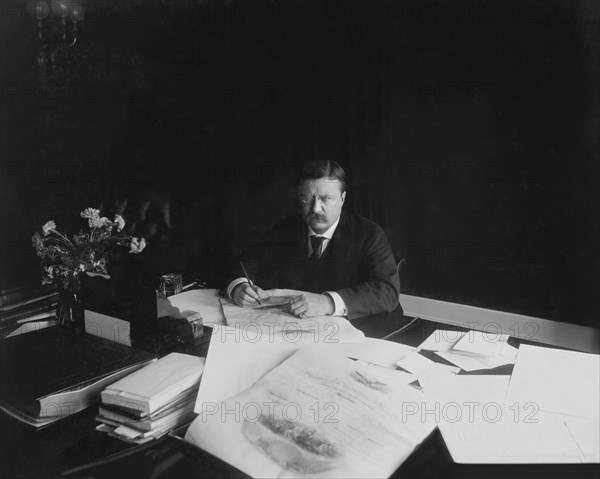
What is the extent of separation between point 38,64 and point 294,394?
1.30 metres

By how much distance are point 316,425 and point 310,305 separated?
2.14 feet

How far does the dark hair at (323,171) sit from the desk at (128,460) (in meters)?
1.16

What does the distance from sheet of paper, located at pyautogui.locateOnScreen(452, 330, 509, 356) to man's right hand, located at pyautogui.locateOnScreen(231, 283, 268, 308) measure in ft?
1.96

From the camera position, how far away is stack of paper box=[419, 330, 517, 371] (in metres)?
0.94

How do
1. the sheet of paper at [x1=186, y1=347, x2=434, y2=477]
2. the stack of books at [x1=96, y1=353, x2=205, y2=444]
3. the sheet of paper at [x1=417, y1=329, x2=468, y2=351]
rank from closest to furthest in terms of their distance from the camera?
1. the sheet of paper at [x1=186, y1=347, x2=434, y2=477]
2. the stack of books at [x1=96, y1=353, x2=205, y2=444]
3. the sheet of paper at [x1=417, y1=329, x2=468, y2=351]

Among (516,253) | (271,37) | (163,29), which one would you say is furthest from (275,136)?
(516,253)

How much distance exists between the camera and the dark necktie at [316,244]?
1.74 metres

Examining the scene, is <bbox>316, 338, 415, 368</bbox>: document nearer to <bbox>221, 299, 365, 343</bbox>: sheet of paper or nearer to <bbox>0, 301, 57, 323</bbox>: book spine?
<bbox>221, 299, 365, 343</bbox>: sheet of paper

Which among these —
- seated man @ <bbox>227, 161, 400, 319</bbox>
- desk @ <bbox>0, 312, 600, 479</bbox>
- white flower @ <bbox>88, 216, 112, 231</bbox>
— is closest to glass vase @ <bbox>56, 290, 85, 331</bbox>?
white flower @ <bbox>88, 216, 112, 231</bbox>

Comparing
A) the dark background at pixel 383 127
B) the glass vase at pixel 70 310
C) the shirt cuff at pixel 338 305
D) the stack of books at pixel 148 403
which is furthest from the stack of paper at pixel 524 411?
the dark background at pixel 383 127

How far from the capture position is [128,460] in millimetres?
646

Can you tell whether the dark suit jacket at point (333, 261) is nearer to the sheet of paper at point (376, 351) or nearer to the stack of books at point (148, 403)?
the sheet of paper at point (376, 351)

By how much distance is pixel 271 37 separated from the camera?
73.7 inches

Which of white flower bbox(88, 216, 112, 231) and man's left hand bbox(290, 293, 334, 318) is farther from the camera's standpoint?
man's left hand bbox(290, 293, 334, 318)
